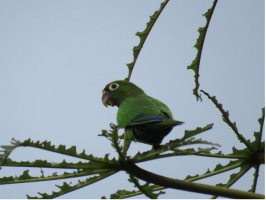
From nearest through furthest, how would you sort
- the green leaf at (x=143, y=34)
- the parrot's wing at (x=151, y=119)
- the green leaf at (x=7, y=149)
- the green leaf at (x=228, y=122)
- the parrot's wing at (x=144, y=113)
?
the green leaf at (x=7, y=149), the green leaf at (x=228, y=122), the parrot's wing at (x=151, y=119), the parrot's wing at (x=144, y=113), the green leaf at (x=143, y=34)

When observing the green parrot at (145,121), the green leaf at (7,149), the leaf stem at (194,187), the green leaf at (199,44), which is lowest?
the leaf stem at (194,187)

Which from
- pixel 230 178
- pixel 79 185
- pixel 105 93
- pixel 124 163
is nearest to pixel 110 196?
pixel 79 185

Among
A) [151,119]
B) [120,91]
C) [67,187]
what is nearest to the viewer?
[67,187]

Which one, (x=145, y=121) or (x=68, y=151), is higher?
(x=145, y=121)

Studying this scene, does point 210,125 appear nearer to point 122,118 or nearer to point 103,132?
point 103,132

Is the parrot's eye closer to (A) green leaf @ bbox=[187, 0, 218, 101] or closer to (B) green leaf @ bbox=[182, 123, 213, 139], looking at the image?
(A) green leaf @ bbox=[187, 0, 218, 101]

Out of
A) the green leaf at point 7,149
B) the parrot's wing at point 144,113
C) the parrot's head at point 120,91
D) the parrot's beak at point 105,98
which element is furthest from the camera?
the parrot's beak at point 105,98

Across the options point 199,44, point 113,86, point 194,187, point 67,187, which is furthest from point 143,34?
point 194,187

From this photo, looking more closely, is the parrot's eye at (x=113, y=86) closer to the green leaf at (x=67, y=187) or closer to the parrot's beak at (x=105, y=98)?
the parrot's beak at (x=105, y=98)

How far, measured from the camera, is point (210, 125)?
212 centimetres

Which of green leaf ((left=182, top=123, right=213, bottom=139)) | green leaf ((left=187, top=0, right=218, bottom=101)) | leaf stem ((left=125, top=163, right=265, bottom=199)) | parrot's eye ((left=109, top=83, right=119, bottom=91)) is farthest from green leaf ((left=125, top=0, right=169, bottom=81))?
leaf stem ((left=125, top=163, right=265, bottom=199))

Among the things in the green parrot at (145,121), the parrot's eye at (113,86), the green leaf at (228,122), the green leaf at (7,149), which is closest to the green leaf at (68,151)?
the green leaf at (7,149)

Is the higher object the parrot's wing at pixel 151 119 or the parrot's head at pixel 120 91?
the parrot's head at pixel 120 91

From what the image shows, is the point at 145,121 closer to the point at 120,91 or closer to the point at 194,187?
the point at 194,187
